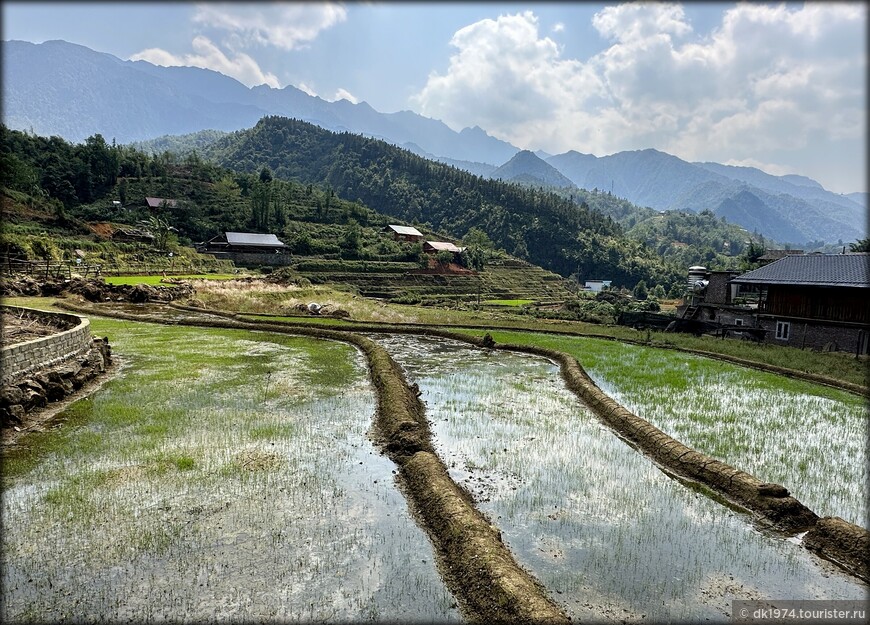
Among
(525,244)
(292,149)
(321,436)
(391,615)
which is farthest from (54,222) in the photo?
(292,149)

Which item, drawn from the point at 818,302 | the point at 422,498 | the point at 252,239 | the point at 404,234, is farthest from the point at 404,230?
the point at 422,498

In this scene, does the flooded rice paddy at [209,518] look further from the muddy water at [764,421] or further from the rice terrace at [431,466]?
the muddy water at [764,421]

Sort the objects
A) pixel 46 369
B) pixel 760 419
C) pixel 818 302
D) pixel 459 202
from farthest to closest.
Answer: pixel 459 202
pixel 818 302
pixel 760 419
pixel 46 369

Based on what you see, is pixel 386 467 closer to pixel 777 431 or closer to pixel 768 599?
pixel 768 599

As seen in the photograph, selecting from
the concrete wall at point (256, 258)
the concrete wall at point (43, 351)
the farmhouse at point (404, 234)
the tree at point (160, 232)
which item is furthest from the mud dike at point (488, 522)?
the farmhouse at point (404, 234)

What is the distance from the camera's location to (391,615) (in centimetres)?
546

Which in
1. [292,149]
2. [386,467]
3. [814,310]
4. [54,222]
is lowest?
[386,467]

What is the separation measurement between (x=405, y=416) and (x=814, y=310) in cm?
2329

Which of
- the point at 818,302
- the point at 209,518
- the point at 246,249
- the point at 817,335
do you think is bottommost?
the point at 209,518

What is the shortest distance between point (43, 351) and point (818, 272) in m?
32.2

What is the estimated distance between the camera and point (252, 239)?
66.4m

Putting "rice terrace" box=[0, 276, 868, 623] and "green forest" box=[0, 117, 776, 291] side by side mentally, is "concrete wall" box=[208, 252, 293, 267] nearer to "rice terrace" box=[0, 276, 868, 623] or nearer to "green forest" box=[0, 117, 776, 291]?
"green forest" box=[0, 117, 776, 291]

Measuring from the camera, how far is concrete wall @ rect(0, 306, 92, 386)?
11.1 meters

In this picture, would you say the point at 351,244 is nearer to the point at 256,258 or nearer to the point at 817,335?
the point at 256,258
